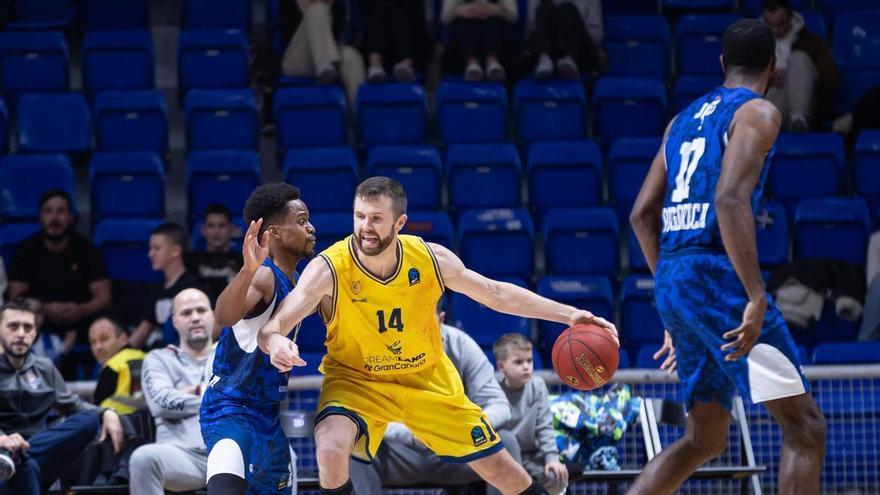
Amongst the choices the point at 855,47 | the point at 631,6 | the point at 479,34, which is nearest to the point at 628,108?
the point at 479,34

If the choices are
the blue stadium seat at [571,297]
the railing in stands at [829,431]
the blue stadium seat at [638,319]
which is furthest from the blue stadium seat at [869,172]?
the railing in stands at [829,431]

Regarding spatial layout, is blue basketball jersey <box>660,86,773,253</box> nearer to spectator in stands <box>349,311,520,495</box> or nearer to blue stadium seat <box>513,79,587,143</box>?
spectator in stands <box>349,311,520,495</box>

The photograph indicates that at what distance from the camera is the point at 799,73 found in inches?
419

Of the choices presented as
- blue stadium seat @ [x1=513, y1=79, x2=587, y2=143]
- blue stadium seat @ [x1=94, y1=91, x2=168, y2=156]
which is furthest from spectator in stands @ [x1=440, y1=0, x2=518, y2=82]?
blue stadium seat @ [x1=94, y1=91, x2=168, y2=156]

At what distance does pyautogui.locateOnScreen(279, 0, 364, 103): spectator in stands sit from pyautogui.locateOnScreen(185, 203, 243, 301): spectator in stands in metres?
2.01

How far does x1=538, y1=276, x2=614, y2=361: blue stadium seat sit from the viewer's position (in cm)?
902

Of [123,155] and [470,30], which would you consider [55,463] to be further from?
[470,30]

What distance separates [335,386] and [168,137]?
18.9 ft

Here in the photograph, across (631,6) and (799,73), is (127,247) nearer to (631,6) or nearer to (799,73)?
(631,6)

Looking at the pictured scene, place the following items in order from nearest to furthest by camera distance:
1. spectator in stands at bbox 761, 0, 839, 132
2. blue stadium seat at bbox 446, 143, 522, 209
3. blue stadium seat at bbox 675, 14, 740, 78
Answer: blue stadium seat at bbox 446, 143, 522, 209 → spectator in stands at bbox 761, 0, 839, 132 → blue stadium seat at bbox 675, 14, 740, 78

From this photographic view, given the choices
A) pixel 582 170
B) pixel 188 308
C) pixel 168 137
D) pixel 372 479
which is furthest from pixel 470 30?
pixel 372 479

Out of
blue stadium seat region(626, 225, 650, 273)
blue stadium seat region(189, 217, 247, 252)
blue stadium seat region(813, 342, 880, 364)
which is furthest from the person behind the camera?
blue stadium seat region(626, 225, 650, 273)

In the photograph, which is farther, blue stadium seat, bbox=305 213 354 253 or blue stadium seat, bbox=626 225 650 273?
blue stadium seat, bbox=626 225 650 273

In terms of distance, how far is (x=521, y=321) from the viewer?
352 inches
